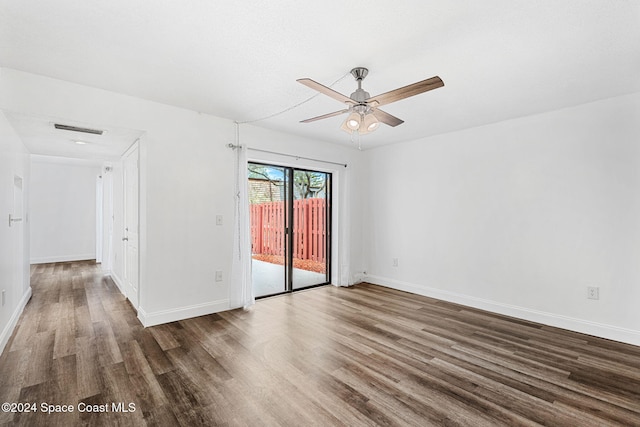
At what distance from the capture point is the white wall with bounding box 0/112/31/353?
2684 millimetres

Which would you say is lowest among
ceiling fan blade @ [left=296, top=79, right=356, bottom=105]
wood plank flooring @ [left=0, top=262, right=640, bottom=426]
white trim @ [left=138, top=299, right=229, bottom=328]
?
wood plank flooring @ [left=0, top=262, right=640, bottom=426]

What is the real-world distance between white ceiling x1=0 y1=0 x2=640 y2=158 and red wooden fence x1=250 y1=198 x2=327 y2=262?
1917 millimetres

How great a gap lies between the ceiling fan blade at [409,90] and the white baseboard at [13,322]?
3788 millimetres

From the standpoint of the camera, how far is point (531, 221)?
3.62m

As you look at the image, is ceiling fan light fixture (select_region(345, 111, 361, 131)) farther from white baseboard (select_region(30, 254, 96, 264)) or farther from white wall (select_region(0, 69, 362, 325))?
white baseboard (select_region(30, 254, 96, 264))

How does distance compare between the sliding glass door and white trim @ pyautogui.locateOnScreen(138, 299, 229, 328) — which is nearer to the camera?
white trim @ pyautogui.locateOnScreen(138, 299, 229, 328)

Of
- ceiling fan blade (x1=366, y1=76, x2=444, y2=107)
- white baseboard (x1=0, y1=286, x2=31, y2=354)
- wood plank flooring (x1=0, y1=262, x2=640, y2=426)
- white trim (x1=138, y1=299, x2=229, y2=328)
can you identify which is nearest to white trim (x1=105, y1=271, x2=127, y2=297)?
wood plank flooring (x1=0, y1=262, x2=640, y2=426)

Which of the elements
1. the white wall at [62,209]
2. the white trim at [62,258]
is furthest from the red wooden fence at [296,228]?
the white trim at [62,258]

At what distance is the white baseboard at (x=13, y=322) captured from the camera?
2.67m

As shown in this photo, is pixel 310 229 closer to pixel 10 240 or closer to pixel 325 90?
pixel 325 90

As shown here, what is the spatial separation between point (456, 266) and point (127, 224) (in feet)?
15.5

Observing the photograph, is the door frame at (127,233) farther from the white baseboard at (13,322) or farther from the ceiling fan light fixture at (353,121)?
the ceiling fan light fixture at (353,121)

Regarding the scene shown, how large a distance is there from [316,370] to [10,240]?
330cm

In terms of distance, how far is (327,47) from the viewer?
7.16 ft
